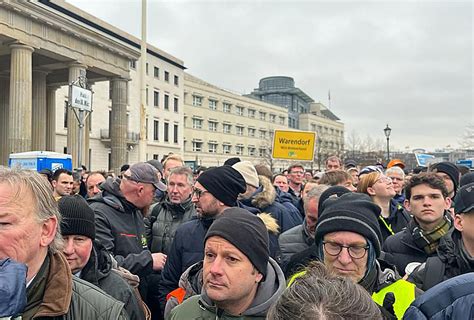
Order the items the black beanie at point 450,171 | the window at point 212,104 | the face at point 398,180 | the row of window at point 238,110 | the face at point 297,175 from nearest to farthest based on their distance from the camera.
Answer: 1. the black beanie at point 450,171
2. the face at point 398,180
3. the face at point 297,175
4. the row of window at point 238,110
5. the window at point 212,104

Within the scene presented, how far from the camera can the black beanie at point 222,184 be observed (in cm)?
404

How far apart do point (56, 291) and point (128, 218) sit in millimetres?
2428

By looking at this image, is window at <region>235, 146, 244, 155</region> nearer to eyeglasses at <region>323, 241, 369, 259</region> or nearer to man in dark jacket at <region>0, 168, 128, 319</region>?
eyeglasses at <region>323, 241, 369, 259</region>

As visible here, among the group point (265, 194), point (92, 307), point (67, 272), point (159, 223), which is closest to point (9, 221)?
point (67, 272)

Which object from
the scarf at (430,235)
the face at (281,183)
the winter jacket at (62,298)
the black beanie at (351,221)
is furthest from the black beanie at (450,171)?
the winter jacket at (62,298)

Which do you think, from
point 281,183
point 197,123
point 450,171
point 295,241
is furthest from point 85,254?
point 197,123

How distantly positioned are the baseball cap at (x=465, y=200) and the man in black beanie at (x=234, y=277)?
1464mm

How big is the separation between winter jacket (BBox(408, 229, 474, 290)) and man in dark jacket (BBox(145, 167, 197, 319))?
2641mm

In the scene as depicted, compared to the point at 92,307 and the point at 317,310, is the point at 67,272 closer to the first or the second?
the point at 92,307

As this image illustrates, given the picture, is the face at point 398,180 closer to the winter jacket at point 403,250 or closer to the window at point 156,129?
the winter jacket at point 403,250

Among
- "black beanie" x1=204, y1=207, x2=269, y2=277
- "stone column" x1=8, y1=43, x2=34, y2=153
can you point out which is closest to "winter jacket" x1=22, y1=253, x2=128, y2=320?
"black beanie" x1=204, y1=207, x2=269, y2=277

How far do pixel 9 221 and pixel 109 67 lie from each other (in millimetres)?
34215

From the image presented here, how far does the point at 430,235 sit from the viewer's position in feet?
13.4

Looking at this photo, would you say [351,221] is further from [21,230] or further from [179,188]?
[179,188]
